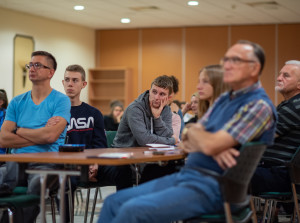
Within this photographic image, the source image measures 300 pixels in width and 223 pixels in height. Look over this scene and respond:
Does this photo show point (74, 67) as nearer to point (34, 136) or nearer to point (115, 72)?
point (34, 136)

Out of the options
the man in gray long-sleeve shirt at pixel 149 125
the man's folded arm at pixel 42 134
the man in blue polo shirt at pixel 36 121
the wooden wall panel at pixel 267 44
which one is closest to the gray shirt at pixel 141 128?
the man in gray long-sleeve shirt at pixel 149 125

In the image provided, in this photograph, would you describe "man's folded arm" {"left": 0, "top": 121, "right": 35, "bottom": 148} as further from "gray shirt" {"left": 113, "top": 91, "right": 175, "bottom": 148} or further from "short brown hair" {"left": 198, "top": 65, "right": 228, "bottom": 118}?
"short brown hair" {"left": 198, "top": 65, "right": 228, "bottom": 118}

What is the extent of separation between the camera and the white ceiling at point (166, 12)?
9453 millimetres

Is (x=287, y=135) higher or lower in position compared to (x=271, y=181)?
higher

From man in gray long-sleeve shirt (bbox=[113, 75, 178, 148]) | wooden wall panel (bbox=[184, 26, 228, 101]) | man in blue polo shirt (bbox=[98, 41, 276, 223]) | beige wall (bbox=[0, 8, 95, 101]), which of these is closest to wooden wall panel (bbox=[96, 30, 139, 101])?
beige wall (bbox=[0, 8, 95, 101])

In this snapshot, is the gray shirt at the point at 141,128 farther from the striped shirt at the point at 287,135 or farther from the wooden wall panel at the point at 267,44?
the wooden wall panel at the point at 267,44

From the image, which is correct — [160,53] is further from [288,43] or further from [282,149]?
[282,149]

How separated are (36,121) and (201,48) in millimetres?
8975

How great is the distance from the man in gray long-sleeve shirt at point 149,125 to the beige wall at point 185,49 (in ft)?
25.3

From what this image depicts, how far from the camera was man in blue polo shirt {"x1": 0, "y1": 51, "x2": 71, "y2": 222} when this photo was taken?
344 cm

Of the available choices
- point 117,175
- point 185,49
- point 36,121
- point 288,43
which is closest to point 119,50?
point 185,49

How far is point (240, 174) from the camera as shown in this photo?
256 centimetres

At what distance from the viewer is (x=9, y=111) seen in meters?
3.66

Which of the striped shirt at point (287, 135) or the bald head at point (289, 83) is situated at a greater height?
the bald head at point (289, 83)
